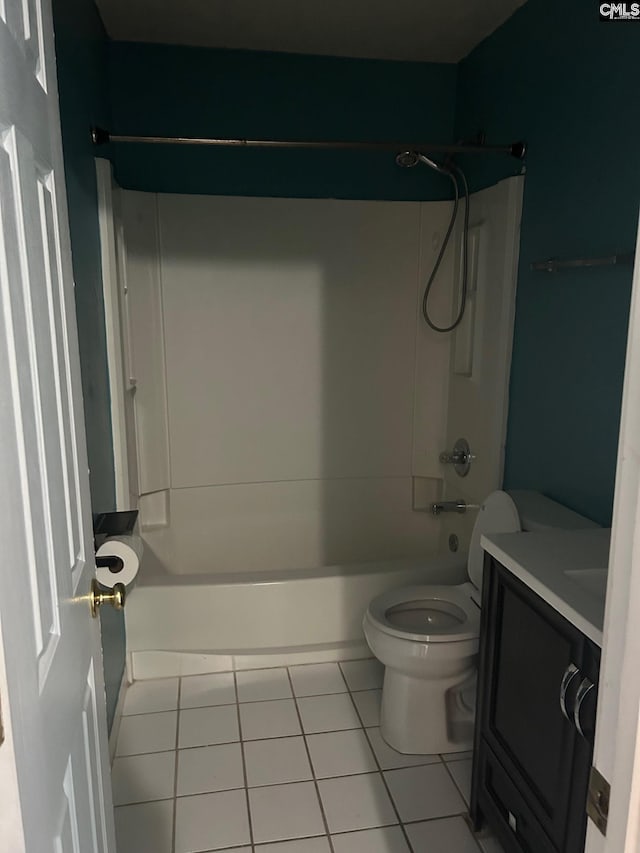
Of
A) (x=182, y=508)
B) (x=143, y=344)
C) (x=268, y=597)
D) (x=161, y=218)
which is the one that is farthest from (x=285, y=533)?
(x=161, y=218)

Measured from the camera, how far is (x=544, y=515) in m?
2.12

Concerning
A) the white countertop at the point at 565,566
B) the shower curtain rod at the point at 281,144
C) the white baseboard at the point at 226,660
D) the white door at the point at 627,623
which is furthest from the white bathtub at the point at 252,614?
the white door at the point at 627,623

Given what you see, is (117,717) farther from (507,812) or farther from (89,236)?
(89,236)

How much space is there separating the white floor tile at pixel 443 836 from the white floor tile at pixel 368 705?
18.1 inches

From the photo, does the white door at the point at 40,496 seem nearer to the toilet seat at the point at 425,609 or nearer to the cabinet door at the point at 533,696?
the cabinet door at the point at 533,696

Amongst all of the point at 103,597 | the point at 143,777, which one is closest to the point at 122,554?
the point at 103,597

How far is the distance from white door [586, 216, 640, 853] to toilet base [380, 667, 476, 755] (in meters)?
1.51

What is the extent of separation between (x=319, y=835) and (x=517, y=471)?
140 cm

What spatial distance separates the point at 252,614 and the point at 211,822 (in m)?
0.75

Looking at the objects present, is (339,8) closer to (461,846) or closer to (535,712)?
(535,712)

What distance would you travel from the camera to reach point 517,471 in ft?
8.34

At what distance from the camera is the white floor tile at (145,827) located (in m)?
1.83

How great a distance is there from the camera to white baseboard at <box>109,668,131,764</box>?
7.17 feet

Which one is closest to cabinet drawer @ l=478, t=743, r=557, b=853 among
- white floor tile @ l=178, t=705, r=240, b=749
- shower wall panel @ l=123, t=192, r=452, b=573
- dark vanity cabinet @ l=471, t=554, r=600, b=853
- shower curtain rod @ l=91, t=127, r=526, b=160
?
dark vanity cabinet @ l=471, t=554, r=600, b=853
